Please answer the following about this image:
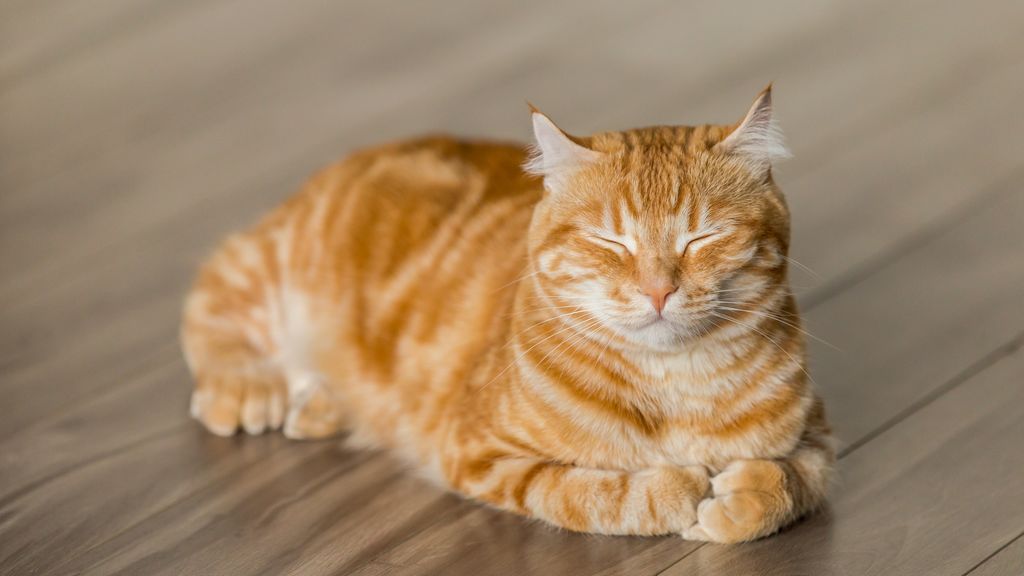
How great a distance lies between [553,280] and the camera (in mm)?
2072

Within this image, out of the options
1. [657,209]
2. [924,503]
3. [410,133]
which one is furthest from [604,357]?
[410,133]

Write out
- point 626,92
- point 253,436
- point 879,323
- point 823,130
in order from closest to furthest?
point 253,436
point 879,323
point 823,130
point 626,92

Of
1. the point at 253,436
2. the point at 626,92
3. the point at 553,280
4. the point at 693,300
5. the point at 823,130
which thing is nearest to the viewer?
the point at 693,300

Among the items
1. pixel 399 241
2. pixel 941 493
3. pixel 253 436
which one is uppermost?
pixel 399 241

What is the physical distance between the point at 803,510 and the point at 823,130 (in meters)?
1.62

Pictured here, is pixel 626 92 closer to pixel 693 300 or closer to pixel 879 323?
pixel 879 323

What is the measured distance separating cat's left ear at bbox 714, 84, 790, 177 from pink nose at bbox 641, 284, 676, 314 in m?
0.25

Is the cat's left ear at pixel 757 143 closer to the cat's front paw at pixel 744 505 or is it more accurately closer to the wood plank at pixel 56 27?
the cat's front paw at pixel 744 505

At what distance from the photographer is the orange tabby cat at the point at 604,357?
1.99m

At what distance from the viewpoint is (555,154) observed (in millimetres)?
2074

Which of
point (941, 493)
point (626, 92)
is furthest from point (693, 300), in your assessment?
point (626, 92)

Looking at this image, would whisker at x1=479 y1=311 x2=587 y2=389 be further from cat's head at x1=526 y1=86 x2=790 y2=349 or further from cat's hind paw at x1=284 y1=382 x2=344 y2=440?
cat's hind paw at x1=284 y1=382 x2=344 y2=440

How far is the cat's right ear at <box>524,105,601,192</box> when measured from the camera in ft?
6.66

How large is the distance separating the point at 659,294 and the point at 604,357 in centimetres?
21
